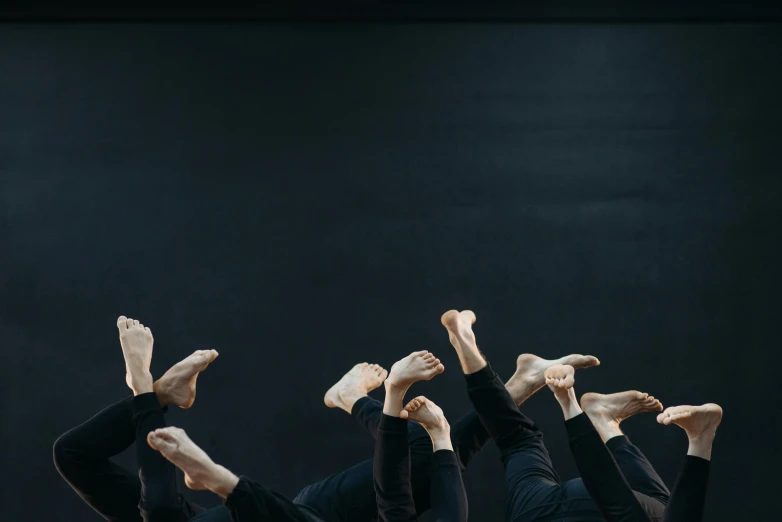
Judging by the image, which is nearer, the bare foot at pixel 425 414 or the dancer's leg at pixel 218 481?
the dancer's leg at pixel 218 481

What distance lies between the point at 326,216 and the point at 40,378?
1141 mm

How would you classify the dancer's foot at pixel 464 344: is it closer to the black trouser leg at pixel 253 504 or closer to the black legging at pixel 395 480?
the black legging at pixel 395 480

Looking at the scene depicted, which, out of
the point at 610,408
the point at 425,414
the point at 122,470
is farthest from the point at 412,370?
the point at 122,470

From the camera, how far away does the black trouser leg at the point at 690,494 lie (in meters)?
1.86

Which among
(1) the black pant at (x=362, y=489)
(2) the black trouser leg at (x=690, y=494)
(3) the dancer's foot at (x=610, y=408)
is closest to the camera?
(2) the black trouser leg at (x=690, y=494)

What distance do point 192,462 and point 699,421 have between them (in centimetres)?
106

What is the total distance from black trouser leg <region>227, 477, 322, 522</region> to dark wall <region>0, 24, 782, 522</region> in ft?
4.22

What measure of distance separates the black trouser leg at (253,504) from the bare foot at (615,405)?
918mm

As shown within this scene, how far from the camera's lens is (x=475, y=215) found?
3.18m

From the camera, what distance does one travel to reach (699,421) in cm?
189

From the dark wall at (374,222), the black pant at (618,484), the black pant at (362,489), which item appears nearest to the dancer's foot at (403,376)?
the black pant at (362,489)

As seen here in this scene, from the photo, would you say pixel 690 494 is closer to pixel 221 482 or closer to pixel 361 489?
pixel 361 489

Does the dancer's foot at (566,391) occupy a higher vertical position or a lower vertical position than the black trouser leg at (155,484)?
higher

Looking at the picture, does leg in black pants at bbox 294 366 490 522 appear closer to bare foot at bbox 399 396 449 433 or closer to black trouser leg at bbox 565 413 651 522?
bare foot at bbox 399 396 449 433
